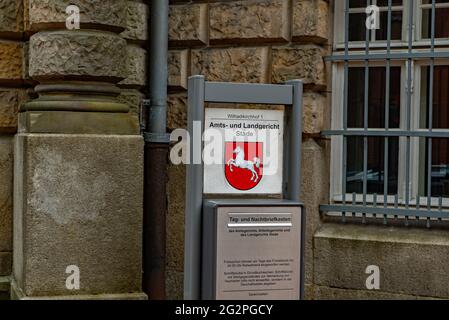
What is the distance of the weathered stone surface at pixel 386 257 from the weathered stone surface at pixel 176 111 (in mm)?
1423

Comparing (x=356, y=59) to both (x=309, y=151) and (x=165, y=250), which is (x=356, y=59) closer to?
(x=309, y=151)

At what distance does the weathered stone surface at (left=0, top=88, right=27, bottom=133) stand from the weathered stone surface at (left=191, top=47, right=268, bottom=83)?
1.44 meters

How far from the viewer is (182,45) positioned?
642 centimetres

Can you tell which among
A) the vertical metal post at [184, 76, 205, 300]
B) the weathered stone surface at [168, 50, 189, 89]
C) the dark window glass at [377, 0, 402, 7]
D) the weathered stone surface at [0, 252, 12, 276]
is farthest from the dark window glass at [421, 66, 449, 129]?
the weathered stone surface at [0, 252, 12, 276]

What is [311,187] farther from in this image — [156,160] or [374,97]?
[156,160]

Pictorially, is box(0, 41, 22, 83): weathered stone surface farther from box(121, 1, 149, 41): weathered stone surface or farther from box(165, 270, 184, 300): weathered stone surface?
box(165, 270, 184, 300): weathered stone surface

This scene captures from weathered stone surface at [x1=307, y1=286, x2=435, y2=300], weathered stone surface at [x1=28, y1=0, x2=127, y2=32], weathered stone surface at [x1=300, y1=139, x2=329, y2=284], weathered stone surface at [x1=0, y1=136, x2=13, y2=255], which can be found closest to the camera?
weathered stone surface at [x1=28, y1=0, x2=127, y2=32]

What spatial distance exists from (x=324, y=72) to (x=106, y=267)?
87.8 inches

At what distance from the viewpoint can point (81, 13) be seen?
5.70 metres

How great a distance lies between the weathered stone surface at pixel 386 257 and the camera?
5703mm

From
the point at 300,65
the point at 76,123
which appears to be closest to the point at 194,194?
the point at 76,123

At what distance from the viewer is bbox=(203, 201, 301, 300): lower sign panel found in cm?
420
